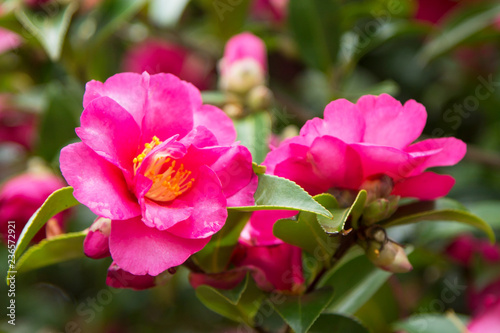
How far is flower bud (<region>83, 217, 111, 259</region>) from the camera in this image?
1.89 feet

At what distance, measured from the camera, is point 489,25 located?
1.26 metres

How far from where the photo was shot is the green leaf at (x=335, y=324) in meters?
0.72

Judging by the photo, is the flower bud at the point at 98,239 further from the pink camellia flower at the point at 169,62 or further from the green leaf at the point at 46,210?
the pink camellia flower at the point at 169,62

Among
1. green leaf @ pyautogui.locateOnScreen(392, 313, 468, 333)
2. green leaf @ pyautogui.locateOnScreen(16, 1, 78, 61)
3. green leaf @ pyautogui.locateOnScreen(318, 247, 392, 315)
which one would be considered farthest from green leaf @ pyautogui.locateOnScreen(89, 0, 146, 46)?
green leaf @ pyautogui.locateOnScreen(392, 313, 468, 333)

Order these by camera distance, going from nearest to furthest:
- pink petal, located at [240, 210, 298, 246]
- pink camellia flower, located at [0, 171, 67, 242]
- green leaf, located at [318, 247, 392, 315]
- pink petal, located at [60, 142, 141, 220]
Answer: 1. pink petal, located at [60, 142, 141, 220]
2. pink petal, located at [240, 210, 298, 246]
3. green leaf, located at [318, 247, 392, 315]
4. pink camellia flower, located at [0, 171, 67, 242]

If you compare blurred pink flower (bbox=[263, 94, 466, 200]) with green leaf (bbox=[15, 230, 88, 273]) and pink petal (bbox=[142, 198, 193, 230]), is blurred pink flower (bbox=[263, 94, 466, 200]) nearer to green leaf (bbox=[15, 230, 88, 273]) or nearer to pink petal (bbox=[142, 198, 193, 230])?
pink petal (bbox=[142, 198, 193, 230])

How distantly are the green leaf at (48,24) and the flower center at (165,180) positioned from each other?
1.64ft

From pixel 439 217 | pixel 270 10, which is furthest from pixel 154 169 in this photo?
pixel 270 10

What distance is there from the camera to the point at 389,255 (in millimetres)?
625

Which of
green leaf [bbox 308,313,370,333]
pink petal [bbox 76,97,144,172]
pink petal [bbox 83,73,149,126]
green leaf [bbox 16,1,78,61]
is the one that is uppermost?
pink petal [bbox 83,73,149,126]

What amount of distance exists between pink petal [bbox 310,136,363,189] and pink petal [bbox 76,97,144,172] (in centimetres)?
19

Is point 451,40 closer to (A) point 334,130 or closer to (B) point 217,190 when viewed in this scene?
(A) point 334,130

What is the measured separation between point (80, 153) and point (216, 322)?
89cm

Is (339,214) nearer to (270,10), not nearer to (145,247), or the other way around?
(145,247)
